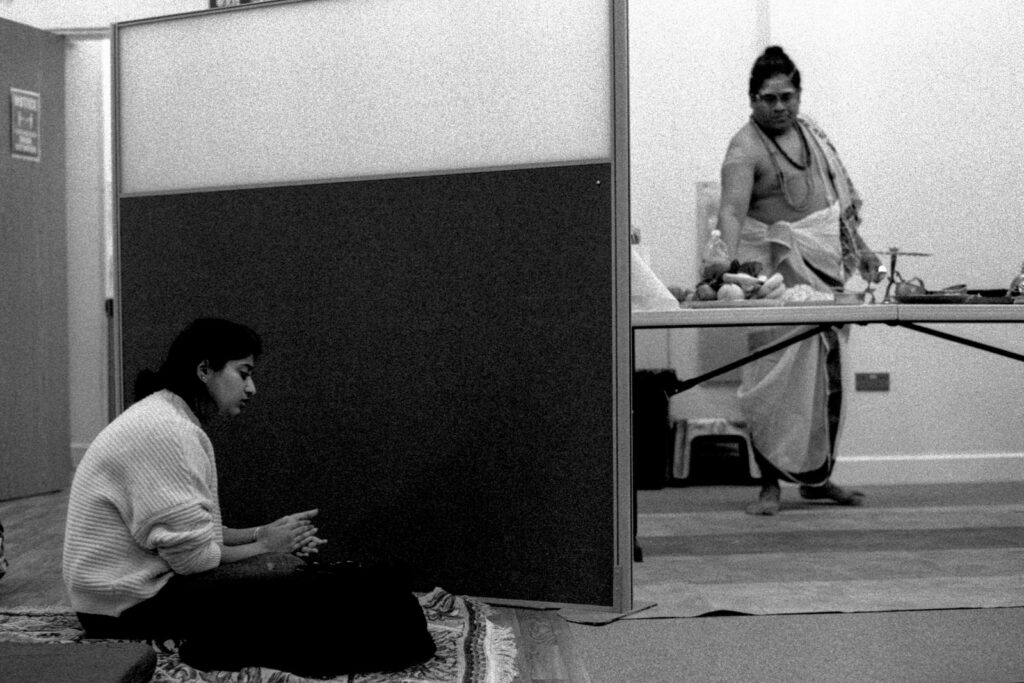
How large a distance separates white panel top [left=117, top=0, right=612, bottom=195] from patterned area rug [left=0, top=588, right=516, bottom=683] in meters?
1.05

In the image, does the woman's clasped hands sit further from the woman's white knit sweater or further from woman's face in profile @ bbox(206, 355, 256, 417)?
woman's face in profile @ bbox(206, 355, 256, 417)

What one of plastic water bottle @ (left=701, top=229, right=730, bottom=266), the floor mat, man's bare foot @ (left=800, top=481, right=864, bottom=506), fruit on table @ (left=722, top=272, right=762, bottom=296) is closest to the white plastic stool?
man's bare foot @ (left=800, top=481, right=864, bottom=506)

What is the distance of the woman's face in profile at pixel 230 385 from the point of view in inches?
91.9

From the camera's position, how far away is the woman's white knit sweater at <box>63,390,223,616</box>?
2203 mm

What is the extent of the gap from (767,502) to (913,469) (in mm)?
1105

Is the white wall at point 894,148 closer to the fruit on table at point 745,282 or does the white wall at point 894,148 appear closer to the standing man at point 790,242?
the standing man at point 790,242

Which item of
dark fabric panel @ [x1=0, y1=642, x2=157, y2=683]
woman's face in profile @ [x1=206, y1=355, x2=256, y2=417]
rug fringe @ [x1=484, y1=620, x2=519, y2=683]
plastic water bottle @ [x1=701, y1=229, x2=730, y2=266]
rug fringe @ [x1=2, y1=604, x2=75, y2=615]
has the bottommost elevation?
rug fringe @ [x1=2, y1=604, x2=75, y2=615]

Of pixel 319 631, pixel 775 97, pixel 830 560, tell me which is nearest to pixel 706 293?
pixel 830 560

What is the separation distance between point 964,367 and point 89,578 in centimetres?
384

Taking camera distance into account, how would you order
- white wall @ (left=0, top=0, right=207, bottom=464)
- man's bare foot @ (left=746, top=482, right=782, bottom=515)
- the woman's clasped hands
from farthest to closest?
white wall @ (left=0, top=0, right=207, bottom=464) → man's bare foot @ (left=746, top=482, right=782, bottom=515) → the woman's clasped hands

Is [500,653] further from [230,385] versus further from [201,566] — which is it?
[230,385]

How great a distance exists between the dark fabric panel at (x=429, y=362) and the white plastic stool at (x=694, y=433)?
2.24 m

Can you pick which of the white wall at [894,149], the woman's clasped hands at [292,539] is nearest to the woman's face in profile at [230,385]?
the woman's clasped hands at [292,539]

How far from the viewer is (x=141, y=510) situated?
7.20 feet
